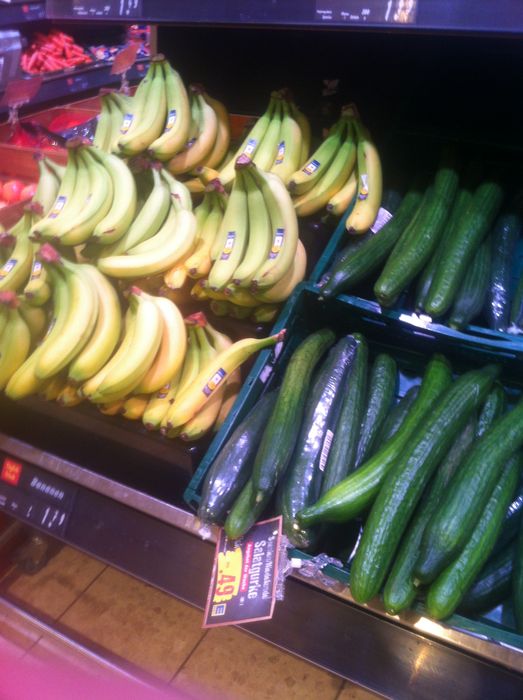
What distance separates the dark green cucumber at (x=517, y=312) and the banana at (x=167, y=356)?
2.52ft

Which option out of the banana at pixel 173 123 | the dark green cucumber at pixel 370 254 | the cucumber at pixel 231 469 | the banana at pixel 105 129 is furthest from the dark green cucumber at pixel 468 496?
the banana at pixel 105 129

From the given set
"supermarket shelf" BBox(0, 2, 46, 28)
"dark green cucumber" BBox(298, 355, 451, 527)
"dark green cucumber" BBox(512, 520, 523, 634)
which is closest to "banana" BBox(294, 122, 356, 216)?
"dark green cucumber" BBox(298, 355, 451, 527)

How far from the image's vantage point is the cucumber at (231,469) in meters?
1.05

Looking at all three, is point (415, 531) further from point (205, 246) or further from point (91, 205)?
point (91, 205)

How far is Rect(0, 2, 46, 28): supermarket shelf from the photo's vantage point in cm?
405

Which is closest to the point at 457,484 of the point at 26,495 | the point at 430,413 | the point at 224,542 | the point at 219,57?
the point at 430,413

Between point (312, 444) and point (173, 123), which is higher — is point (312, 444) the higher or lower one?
the lower one

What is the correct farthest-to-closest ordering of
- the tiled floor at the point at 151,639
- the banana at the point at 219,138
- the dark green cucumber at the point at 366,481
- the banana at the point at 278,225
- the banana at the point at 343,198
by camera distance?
the banana at the point at 219,138
the tiled floor at the point at 151,639
the banana at the point at 343,198
the banana at the point at 278,225
the dark green cucumber at the point at 366,481

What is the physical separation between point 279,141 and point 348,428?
0.95 meters

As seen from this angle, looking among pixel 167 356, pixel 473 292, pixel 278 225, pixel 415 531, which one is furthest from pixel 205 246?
pixel 415 531

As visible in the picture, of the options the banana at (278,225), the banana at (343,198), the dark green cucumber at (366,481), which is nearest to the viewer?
the dark green cucumber at (366,481)

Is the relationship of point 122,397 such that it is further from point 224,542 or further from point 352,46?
point 352,46

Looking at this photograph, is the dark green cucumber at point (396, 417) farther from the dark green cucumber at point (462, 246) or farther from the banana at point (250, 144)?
the banana at point (250, 144)

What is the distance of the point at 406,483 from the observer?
37.7 inches
